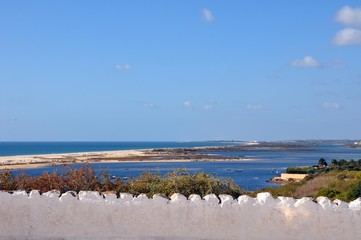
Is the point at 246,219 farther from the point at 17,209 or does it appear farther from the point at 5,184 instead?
the point at 5,184

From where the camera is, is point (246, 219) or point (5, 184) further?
point (5, 184)

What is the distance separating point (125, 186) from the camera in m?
18.2

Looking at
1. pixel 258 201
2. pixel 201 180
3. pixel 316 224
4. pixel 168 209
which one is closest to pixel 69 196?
pixel 168 209

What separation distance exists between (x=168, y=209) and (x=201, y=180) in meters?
6.33

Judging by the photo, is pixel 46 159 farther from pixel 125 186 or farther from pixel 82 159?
pixel 125 186

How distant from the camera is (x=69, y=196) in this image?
11180mm

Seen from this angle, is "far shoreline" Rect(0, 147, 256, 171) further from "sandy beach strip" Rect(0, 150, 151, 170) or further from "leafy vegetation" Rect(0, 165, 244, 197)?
"leafy vegetation" Rect(0, 165, 244, 197)

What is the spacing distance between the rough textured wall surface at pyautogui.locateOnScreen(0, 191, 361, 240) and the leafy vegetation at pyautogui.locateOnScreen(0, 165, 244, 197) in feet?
17.5

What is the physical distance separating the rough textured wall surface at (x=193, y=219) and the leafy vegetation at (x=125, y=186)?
17.5 feet

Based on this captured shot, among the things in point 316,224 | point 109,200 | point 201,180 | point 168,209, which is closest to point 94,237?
point 109,200

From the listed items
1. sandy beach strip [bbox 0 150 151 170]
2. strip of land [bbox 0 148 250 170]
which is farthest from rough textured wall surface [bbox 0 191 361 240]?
strip of land [bbox 0 148 250 170]

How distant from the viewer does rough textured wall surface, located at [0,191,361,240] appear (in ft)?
35.7

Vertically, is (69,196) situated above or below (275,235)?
above

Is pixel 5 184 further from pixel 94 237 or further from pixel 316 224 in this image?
pixel 316 224
